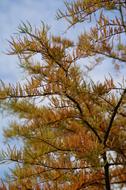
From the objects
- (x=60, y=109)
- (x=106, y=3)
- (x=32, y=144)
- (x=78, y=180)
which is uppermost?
(x=106, y=3)

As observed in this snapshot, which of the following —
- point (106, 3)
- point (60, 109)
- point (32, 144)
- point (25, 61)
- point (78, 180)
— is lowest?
point (78, 180)

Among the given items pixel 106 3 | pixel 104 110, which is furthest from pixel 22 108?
pixel 106 3

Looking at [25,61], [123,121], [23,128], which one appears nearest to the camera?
[25,61]

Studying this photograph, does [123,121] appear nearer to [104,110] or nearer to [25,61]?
[104,110]

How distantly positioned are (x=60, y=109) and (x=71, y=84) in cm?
45

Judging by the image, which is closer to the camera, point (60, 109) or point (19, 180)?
point (19, 180)

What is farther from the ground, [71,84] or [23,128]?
[71,84]

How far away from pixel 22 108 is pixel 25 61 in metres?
0.59

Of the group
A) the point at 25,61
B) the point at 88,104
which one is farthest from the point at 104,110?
the point at 25,61

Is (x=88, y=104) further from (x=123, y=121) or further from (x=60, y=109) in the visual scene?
(x=123, y=121)

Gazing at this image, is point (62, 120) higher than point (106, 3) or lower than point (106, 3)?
lower

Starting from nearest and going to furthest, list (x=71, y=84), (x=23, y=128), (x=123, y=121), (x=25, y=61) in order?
(x=71, y=84), (x=25, y=61), (x=23, y=128), (x=123, y=121)

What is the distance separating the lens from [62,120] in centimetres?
474

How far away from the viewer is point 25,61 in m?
4.65
